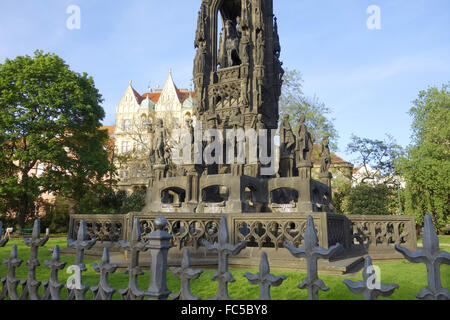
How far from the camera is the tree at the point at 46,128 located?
73.0ft

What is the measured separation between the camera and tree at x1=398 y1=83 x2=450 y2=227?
29016 mm

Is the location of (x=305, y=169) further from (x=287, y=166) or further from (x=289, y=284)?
(x=289, y=284)

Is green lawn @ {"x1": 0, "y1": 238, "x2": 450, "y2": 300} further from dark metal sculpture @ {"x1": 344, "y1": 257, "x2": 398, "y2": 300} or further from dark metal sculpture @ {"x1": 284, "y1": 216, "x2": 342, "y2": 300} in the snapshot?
dark metal sculpture @ {"x1": 344, "y1": 257, "x2": 398, "y2": 300}

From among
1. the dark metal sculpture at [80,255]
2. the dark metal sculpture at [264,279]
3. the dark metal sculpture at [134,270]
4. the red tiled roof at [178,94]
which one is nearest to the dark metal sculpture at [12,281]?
the dark metal sculpture at [80,255]

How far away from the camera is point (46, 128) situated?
23.7 metres

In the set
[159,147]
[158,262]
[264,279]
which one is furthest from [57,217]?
[264,279]

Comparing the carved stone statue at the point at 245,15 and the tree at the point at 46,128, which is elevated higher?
the carved stone statue at the point at 245,15

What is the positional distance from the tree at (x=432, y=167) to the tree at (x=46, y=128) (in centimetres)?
2737

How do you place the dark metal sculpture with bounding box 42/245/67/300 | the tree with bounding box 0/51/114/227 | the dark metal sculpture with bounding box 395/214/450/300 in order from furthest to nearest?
the tree with bounding box 0/51/114/227 < the dark metal sculpture with bounding box 42/245/67/300 < the dark metal sculpture with bounding box 395/214/450/300

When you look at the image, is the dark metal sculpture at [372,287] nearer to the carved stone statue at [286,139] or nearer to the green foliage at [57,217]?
the carved stone statue at [286,139]

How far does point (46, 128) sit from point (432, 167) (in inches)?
1266

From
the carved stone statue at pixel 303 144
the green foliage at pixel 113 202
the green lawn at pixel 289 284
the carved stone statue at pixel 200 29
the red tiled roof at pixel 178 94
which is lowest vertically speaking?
the green lawn at pixel 289 284

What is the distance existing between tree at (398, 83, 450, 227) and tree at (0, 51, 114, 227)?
27371 millimetres

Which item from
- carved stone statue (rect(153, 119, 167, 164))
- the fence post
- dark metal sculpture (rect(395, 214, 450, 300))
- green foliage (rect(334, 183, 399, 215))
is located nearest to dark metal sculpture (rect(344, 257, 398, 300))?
dark metal sculpture (rect(395, 214, 450, 300))
